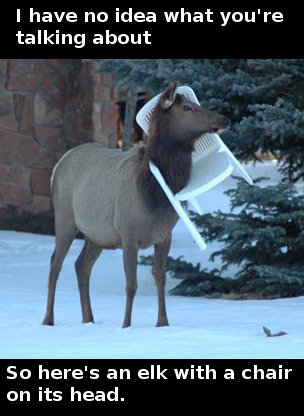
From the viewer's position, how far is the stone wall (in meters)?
14.9

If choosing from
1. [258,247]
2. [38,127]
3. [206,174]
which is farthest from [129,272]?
[38,127]

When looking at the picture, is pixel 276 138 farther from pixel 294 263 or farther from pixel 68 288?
pixel 68 288

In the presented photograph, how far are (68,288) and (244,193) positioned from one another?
7.19 ft

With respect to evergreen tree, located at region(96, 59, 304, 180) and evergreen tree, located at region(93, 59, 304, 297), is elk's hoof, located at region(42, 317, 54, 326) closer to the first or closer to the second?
evergreen tree, located at region(93, 59, 304, 297)

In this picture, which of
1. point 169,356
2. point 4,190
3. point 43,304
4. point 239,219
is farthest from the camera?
point 4,190

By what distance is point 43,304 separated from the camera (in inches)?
405

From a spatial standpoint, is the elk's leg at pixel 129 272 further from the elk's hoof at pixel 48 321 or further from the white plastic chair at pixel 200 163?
the elk's hoof at pixel 48 321

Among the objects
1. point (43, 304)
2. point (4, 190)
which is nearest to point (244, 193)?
point (43, 304)

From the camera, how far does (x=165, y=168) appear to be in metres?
8.46

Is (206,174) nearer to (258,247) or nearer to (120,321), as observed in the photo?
(120,321)

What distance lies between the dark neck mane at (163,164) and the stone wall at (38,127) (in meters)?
6.45

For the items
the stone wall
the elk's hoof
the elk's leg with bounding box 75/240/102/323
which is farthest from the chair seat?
the stone wall

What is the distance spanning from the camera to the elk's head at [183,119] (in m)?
8.32

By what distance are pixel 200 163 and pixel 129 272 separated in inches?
38.7
